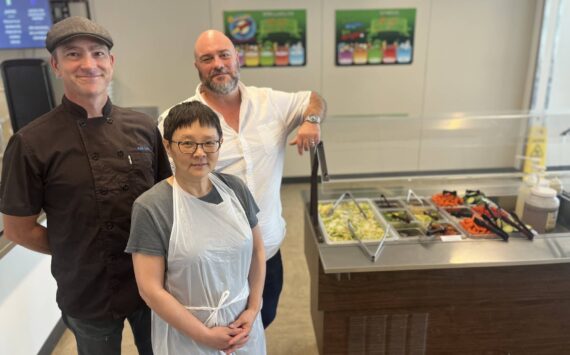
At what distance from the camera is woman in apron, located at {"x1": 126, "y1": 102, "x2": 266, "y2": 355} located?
0.99 metres

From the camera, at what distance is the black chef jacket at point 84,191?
1.08 meters

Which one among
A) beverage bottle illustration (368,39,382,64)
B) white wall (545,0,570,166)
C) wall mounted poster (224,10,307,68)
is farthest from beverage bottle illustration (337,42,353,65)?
white wall (545,0,570,166)

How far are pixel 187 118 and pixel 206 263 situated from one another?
1.21 feet

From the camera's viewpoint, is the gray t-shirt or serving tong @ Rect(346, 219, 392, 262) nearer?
the gray t-shirt

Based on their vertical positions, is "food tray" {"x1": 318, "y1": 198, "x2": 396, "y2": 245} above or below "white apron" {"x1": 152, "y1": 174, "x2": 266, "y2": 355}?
below

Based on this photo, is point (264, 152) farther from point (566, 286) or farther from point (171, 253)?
point (566, 286)

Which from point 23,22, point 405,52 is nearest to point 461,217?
point 405,52

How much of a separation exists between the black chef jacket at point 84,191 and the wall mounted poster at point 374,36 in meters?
3.49

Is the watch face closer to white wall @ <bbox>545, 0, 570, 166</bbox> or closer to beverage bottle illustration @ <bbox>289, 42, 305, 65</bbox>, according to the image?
beverage bottle illustration @ <bbox>289, 42, 305, 65</bbox>

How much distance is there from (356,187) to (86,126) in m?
1.38

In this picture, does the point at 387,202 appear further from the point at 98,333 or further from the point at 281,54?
the point at 281,54

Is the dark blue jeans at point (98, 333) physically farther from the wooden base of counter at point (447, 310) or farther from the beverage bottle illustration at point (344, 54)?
the beverage bottle illustration at point (344, 54)

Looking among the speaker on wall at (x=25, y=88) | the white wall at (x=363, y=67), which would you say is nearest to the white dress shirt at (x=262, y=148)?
the speaker on wall at (x=25, y=88)

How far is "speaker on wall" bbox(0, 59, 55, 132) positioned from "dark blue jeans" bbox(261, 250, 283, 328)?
2593 millimetres
